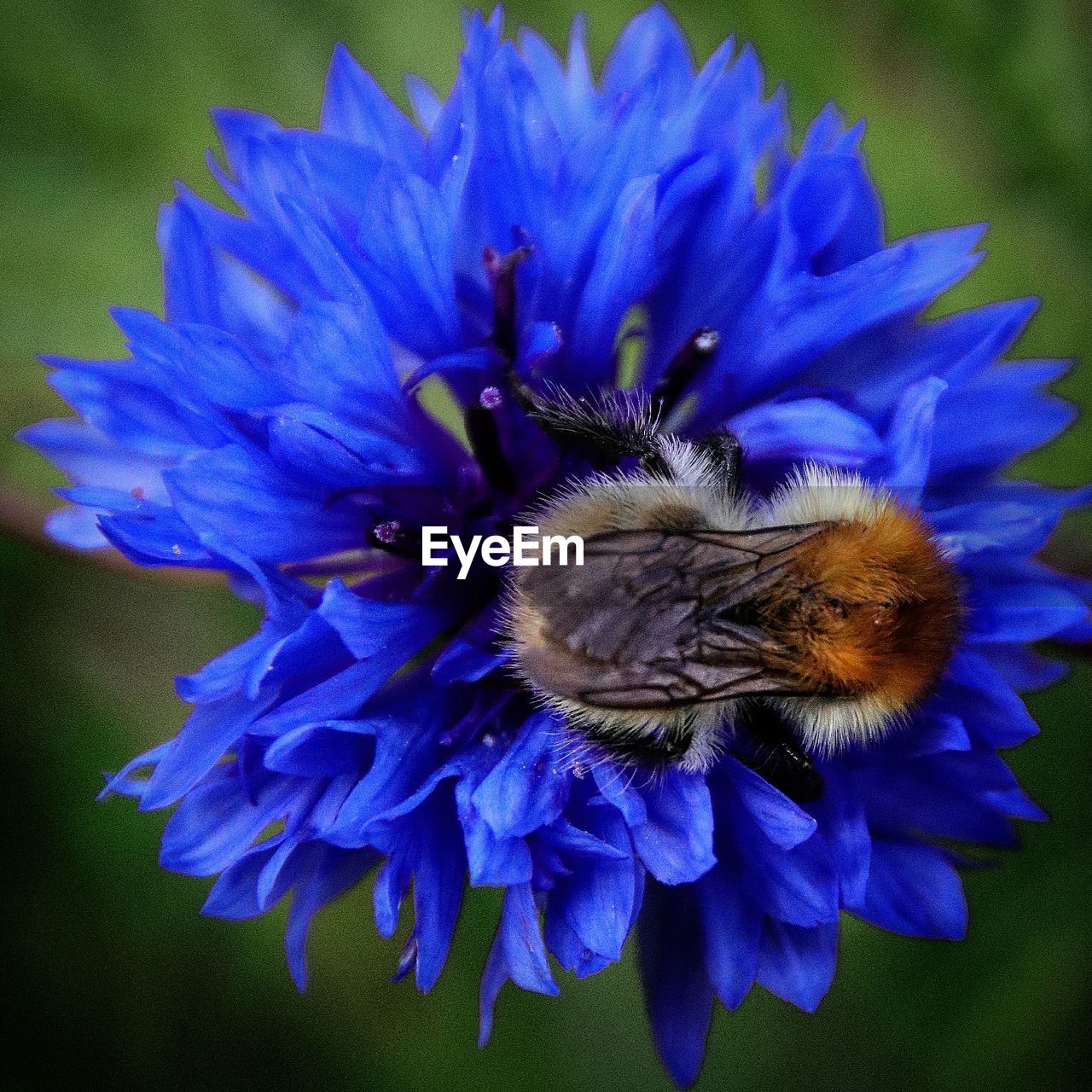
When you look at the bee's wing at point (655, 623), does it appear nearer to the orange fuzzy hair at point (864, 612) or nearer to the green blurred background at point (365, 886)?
the orange fuzzy hair at point (864, 612)

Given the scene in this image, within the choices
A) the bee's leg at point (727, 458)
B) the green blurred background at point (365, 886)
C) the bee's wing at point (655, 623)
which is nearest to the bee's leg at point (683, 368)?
the bee's leg at point (727, 458)

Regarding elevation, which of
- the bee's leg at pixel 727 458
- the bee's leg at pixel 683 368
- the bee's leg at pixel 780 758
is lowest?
the bee's leg at pixel 780 758

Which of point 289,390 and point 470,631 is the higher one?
point 289,390

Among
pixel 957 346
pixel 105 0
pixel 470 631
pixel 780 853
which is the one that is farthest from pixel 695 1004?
pixel 105 0

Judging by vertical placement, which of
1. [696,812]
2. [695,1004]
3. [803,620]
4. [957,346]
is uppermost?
[957,346]

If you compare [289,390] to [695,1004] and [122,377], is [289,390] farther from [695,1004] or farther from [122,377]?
[695,1004]

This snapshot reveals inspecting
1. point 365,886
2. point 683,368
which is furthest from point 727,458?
point 365,886

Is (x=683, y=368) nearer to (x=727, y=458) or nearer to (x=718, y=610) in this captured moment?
(x=727, y=458)

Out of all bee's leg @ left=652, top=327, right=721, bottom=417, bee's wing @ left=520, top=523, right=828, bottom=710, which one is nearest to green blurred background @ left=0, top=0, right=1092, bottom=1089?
bee's leg @ left=652, top=327, right=721, bottom=417
